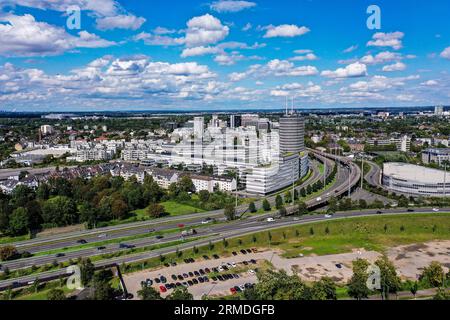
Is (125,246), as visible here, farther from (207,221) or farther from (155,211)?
(207,221)

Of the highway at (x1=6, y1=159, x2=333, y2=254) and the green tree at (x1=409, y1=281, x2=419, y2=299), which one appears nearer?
the green tree at (x1=409, y1=281, x2=419, y2=299)

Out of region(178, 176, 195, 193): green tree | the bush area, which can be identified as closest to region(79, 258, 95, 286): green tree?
the bush area

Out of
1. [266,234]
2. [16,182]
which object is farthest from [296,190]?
[16,182]

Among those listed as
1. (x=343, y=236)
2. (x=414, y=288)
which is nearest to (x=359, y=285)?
(x=414, y=288)

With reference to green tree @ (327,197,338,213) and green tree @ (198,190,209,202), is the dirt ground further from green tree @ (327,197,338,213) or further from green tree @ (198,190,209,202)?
green tree @ (198,190,209,202)

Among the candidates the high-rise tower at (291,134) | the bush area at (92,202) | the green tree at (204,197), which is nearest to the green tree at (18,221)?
the bush area at (92,202)
